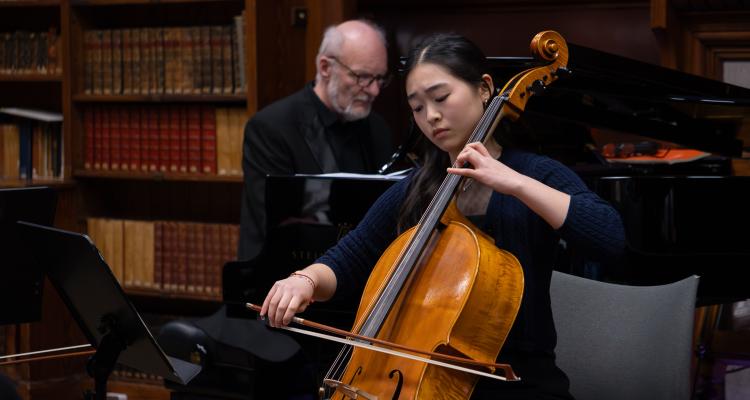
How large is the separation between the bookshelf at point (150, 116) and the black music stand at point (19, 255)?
1612mm

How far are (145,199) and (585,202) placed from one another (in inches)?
116

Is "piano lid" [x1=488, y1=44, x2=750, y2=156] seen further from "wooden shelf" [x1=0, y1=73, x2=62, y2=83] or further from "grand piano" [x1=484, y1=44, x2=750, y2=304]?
"wooden shelf" [x1=0, y1=73, x2=62, y2=83]

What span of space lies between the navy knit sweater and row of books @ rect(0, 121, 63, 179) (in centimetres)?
254

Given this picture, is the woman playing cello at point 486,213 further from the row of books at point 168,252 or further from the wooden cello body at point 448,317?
the row of books at point 168,252

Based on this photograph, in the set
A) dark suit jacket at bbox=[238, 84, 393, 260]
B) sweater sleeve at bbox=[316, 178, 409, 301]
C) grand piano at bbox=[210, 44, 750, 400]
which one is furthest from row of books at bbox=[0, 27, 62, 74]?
sweater sleeve at bbox=[316, 178, 409, 301]

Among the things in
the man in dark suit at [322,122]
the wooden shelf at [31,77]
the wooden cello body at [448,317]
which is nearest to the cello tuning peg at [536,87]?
the wooden cello body at [448,317]

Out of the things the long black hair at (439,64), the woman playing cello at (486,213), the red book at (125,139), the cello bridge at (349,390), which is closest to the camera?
the cello bridge at (349,390)

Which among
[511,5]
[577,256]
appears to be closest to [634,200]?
[577,256]

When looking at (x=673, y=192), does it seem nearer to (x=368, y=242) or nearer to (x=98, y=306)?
(x=368, y=242)

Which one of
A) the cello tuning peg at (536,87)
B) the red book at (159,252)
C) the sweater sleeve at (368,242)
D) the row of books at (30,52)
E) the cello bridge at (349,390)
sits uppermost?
the row of books at (30,52)

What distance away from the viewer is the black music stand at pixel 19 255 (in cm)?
209

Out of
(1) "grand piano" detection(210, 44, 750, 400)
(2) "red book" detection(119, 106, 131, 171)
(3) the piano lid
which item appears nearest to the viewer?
(3) the piano lid

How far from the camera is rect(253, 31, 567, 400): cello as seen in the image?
1570mm

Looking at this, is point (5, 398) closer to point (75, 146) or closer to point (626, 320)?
point (626, 320)
